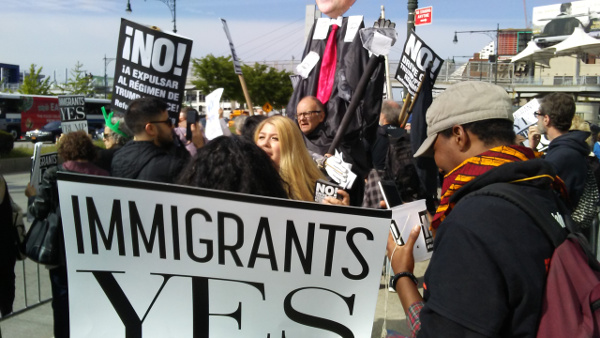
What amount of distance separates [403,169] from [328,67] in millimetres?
1405

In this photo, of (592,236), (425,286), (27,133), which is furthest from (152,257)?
(27,133)

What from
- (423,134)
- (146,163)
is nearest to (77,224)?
(146,163)

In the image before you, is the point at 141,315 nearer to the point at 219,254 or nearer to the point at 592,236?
the point at 219,254

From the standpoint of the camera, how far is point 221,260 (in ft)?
6.03

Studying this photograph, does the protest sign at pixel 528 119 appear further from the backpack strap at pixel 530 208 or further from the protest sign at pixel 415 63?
the backpack strap at pixel 530 208

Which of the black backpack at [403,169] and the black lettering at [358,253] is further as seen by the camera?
the black backpack at [403,169]

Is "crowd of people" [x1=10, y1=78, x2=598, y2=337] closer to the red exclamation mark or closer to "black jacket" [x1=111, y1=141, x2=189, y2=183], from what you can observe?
"black jacket" [x1=111, y1=141, x2=189, y2=183]

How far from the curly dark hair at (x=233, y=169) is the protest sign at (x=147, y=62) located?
254 centimetres

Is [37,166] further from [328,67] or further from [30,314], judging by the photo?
[328,67]

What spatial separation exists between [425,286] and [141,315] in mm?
988

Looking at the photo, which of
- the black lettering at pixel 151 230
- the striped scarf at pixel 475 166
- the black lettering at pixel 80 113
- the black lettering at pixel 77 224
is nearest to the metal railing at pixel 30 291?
the black lettering at pixel 80 113

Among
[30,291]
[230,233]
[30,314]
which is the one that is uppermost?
[230,233]

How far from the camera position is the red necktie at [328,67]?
4.43 metres

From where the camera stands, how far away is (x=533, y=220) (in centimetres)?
150
